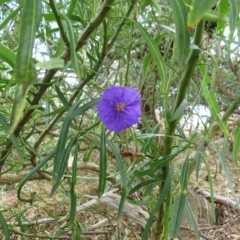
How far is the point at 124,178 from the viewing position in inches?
23.9

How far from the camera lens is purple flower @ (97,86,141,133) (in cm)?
56

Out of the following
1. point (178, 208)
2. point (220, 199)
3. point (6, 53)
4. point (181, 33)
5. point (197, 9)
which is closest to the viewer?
point (197, 9)

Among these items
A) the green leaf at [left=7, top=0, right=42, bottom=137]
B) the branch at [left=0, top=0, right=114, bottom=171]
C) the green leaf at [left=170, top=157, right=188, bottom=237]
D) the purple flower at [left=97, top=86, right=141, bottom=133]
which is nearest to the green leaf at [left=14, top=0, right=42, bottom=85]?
the green leaf at [left=7, top=0, right=42, bottom=137]

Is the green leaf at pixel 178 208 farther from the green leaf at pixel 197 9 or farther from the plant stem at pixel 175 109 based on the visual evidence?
the green leaf at pixel 197 9

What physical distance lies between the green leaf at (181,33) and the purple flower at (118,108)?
0.60 ft

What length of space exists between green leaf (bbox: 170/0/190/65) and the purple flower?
→ 7.2 inches

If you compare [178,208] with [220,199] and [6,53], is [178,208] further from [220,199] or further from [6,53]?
[220,199]

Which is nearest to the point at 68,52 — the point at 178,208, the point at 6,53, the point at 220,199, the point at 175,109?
the point at 6,53

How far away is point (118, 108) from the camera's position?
0.59 m

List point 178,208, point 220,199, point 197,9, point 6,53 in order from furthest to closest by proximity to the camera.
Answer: point 220,199
point 178,208
point 6,53
point 197,9

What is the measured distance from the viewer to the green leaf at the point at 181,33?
0.39 meters

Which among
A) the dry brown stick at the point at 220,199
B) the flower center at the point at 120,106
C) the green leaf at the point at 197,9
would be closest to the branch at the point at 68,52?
the flower center at the point at 120,106

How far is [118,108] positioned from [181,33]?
0.22 m

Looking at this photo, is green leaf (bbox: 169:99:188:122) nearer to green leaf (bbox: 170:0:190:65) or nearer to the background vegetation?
the background vegetation
